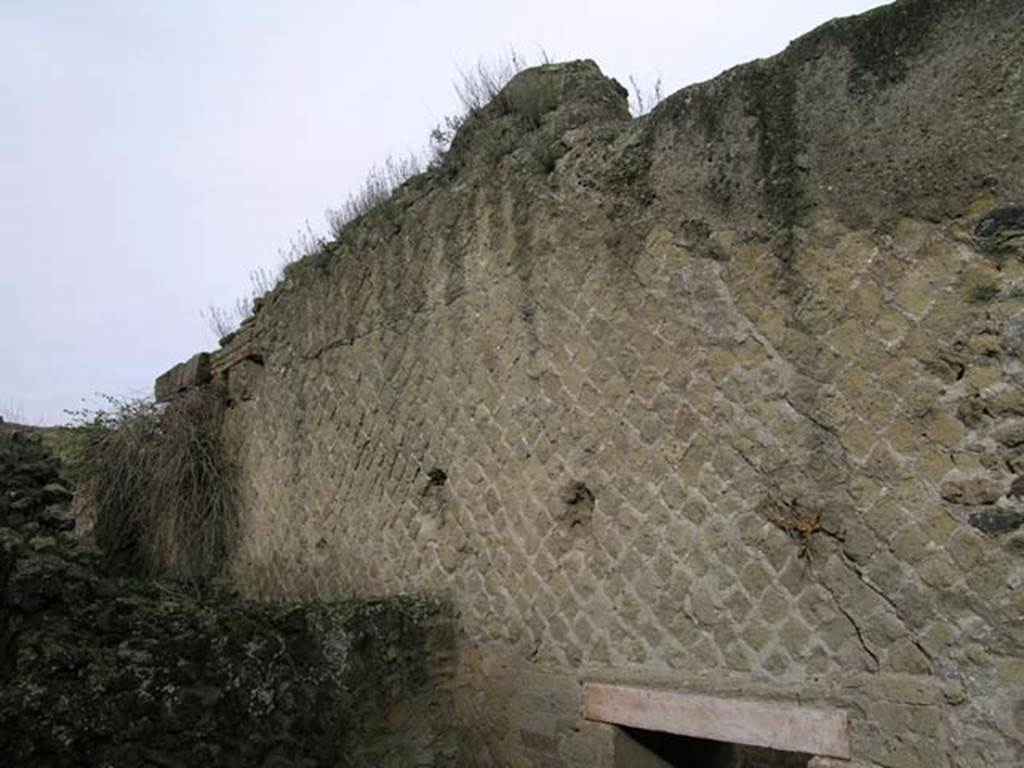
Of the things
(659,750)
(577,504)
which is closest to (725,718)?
(659,750)

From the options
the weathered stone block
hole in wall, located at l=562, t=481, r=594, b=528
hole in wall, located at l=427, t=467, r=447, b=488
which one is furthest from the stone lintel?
the weathered stone block

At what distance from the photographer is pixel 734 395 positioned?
3.47 m

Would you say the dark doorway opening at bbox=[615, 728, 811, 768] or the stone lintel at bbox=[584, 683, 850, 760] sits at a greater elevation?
the stone lintel at bbox=[584, 683, 850, 760]

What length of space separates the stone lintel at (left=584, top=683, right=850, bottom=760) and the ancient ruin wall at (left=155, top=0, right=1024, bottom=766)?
0.06m

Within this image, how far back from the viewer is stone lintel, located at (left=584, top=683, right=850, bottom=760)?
308cm

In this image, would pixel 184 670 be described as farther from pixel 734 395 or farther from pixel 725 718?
pixel 734 395

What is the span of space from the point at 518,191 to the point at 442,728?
2828 mm

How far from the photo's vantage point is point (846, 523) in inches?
123

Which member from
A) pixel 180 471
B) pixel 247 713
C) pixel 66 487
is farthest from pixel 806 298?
pixel 180 471

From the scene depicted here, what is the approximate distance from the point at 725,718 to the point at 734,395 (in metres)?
1.24

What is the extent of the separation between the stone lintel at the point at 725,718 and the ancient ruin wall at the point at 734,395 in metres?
0.06

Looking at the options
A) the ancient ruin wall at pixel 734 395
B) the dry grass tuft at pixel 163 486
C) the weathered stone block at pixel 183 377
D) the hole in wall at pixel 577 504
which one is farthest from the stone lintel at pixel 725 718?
the weathered stone block at pixel 183 377

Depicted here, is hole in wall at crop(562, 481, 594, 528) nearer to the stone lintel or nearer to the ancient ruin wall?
the ancient ruin wall

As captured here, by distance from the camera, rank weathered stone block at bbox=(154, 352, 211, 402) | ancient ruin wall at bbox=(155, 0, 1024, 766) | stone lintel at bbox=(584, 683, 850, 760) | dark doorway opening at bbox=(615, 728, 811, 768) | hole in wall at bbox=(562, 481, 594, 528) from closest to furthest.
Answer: ancient ruin wall at bbox=(155, 0, 1024, 766), stone lintel at bbox=(584, 683, 850, 760), dark doorway opening at bbox=(615, 728, 811, 768), hole in wall at bbox=(562, 481, 594, 528), weathered stone block at bbox=(154, 352, 211, 402)
